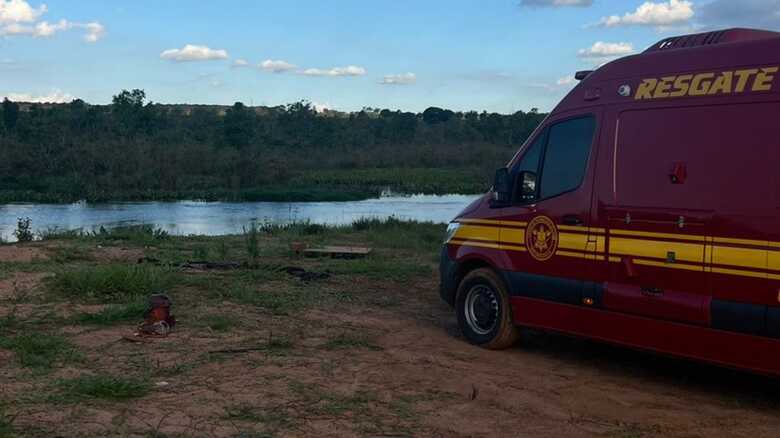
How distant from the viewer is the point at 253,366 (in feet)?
23.9

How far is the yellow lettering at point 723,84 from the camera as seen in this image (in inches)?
248

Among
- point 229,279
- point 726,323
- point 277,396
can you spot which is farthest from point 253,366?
point 229,279

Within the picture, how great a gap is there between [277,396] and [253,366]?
931 millimetres

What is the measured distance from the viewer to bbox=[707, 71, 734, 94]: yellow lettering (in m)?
6.29

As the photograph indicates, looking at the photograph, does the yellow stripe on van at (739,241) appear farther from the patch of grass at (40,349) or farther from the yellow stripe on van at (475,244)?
the patch of grass at (40,349)

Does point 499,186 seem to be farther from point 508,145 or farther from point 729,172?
point 508,145

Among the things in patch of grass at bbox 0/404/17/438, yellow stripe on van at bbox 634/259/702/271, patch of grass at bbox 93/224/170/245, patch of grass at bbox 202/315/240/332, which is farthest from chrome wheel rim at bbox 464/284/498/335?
patch of grass at bbox 93/224/170/245

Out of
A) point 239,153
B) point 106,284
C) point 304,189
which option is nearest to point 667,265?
point 106,284

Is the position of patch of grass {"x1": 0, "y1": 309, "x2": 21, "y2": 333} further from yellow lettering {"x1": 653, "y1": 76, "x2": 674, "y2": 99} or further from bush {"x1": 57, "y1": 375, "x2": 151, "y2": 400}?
yellow lettering {"x1": 653, "y1": 76, "x2": 674, "y2": 99}

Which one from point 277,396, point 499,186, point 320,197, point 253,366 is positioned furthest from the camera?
point 320,197

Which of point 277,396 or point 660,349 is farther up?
point 660,349

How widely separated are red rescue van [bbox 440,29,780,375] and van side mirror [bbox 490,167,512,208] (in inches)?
0.5

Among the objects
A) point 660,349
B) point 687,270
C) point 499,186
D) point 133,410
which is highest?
point 499,186

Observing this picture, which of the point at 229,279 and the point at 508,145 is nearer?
the point at 229,279
